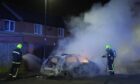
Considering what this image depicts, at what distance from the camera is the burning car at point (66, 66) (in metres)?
18.4

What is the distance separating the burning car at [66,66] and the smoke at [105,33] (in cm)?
271

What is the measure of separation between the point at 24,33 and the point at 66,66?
18616 mm

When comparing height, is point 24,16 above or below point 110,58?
above

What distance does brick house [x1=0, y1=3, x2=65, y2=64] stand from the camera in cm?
2890

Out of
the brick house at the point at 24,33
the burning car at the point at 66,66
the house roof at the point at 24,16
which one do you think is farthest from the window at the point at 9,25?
the burning car at the point at 66,66

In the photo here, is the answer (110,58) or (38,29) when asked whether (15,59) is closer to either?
(110,58)

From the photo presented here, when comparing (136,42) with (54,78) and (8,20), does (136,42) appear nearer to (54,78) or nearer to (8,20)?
(54,78)

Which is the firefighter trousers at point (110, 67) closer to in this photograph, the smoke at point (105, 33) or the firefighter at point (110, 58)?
the firefighter at point (110, 58)

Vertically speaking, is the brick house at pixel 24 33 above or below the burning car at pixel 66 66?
above

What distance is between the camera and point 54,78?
18734 mm

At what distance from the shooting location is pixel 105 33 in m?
23.0

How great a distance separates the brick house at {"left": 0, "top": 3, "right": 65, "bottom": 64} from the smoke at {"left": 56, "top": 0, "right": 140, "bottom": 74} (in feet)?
18.6

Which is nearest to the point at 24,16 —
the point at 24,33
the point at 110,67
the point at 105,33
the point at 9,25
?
the point at 24,33

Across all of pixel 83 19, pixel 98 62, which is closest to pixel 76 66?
pixel 98 62
